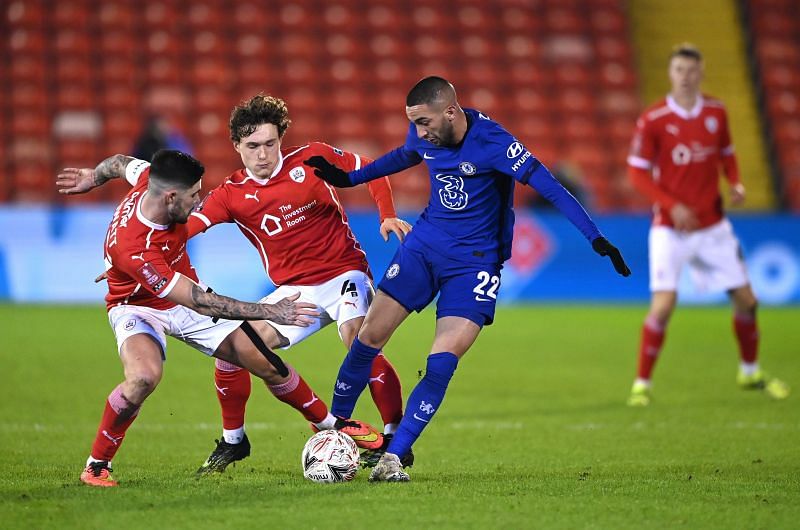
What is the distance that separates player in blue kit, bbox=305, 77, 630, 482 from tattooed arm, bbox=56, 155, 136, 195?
121cm

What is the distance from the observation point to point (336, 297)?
657 centimetres

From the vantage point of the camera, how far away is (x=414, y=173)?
19.4 metres

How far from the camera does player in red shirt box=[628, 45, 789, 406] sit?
9.27 meters

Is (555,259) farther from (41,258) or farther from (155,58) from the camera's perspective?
(155,58)

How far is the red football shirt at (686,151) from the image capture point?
9391mm

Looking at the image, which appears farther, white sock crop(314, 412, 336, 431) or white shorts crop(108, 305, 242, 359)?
white sock crop(314, 412, 336, 431)

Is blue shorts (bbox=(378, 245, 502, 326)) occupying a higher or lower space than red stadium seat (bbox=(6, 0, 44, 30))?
lower

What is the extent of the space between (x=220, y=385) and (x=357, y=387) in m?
0.76

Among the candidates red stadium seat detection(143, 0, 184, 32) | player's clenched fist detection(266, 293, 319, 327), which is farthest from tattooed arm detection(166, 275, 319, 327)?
red stadium seat detection(143, 0, 184, 32)

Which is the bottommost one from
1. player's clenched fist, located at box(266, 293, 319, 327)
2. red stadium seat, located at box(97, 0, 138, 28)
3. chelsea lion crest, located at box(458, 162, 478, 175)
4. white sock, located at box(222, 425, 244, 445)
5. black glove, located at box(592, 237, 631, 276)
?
white sock, located at box(222, 425, 244, 445)

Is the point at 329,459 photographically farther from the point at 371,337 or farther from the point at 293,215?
the point at 293,215

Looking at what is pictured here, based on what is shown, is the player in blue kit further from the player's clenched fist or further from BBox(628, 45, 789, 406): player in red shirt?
BBox(628, 45, 789, 406): player in red shirt

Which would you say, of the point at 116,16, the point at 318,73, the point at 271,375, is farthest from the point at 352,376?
the point at 116,16

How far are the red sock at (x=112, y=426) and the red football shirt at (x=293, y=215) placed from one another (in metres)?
1.17
